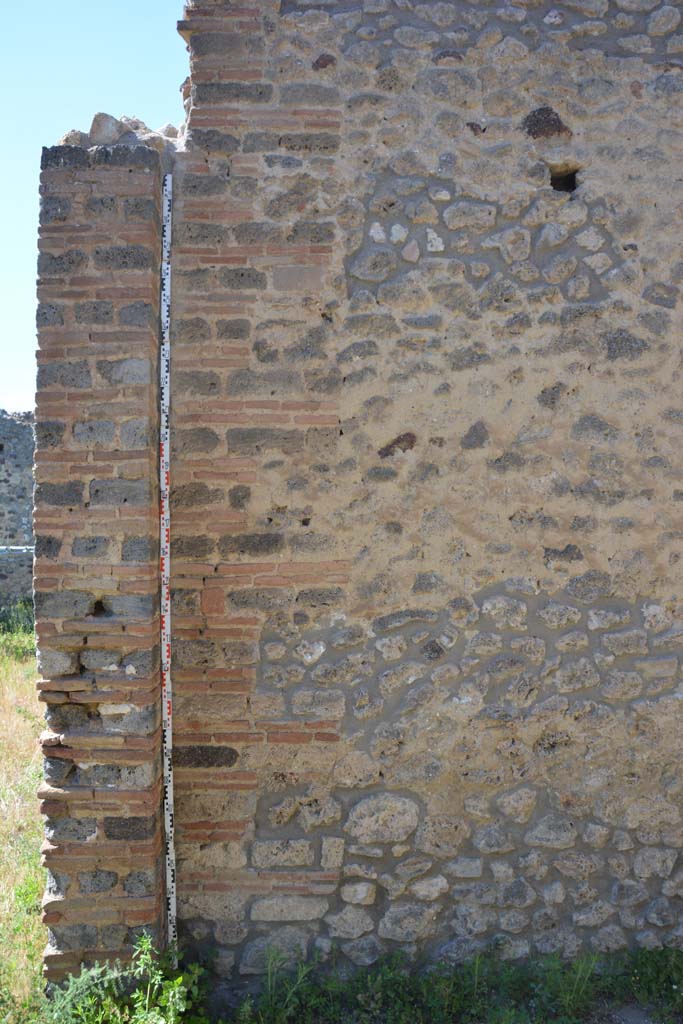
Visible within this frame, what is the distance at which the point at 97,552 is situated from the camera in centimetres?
349

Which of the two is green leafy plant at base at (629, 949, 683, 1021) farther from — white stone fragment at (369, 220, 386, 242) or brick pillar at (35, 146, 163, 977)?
white stone fragment at (369, 220, 386, 242)

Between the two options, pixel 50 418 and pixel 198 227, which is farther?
pixel 198 227

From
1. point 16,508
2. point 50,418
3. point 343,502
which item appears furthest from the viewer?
point 16,508

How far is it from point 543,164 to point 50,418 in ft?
7.95

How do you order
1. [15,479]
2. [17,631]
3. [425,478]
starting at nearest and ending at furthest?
1. [425,478]
2. [17,631]
3. [15,479]

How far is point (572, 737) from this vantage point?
3818 mm

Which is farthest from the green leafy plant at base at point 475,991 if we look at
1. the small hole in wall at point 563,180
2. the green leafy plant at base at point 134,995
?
the small hole in wall at point 563,180

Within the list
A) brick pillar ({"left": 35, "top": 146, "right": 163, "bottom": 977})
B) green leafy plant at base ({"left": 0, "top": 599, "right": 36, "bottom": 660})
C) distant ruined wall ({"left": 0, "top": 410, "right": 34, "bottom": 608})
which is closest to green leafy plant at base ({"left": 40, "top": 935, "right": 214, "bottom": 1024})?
brick pillar ({"left": 35, "top": 146, "right": 163, "bottom": 977})

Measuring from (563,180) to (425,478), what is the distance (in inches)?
59.9

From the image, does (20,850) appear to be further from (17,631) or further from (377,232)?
(17,631)

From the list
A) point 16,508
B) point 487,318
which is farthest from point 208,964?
point 16,508

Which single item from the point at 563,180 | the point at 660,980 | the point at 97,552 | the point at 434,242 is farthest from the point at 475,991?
the point at 563,180

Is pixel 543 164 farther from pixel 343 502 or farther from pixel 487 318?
pixel 343 502

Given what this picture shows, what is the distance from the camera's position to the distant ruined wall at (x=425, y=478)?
372cm
